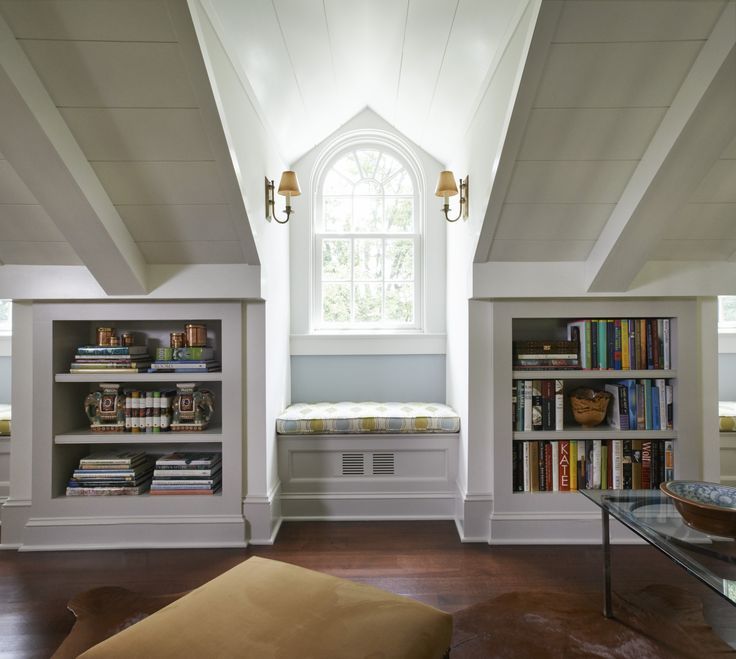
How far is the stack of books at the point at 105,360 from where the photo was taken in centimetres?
250

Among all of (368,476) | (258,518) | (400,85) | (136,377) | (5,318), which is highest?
(400,85)

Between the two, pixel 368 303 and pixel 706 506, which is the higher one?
pixel 368 303

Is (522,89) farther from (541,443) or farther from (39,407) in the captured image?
(39,407)

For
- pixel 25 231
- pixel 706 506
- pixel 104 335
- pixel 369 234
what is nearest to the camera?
pixel 706 506

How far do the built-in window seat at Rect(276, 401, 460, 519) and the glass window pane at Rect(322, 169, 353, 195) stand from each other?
1636mm

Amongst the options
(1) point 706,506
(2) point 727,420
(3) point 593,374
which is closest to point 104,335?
(3) point 593,374

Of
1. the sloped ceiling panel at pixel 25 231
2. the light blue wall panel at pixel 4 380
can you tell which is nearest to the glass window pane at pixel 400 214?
the sloped ceiling panel at pixel 25 231

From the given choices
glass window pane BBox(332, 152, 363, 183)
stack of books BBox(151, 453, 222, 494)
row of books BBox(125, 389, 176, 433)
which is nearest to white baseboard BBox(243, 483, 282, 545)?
stack of books BBox(151, 453, 222, 494)

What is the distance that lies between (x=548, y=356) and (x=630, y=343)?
1.44ft

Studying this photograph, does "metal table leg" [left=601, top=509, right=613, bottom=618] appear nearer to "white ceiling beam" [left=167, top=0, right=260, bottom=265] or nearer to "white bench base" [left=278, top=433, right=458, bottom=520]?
"white bench base" [left=278, top=433, right=458, bottom=520]

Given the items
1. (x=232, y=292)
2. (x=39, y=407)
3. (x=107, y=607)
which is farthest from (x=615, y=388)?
(x=39, y=407)

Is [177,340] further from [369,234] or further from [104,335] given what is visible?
[369,234]

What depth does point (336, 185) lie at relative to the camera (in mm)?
3432

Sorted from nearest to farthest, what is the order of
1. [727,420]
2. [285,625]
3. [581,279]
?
[285,625], [581,279], [727,420]
